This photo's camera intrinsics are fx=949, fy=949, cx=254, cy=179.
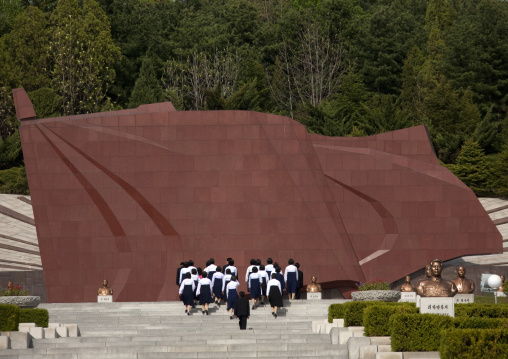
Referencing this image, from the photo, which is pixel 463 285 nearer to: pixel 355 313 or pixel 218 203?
pixel 355 313

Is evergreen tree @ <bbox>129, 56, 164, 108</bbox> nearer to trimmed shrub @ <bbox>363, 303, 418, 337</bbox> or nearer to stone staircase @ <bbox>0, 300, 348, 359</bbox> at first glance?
stone staircase @ <bbox>0, 300, 348, 359</bbox>

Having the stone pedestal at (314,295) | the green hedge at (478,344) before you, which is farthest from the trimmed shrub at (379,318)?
the stone pedestal at (314,295)

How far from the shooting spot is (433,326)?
41.1 feet

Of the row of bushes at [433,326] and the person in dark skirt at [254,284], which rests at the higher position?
the person in dark skirt at [254,284]

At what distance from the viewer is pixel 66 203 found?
21844 millimetres

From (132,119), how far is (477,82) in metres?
24.5

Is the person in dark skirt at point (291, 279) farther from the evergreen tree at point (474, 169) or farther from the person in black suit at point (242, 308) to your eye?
the evergreen tree at point (474, 169)

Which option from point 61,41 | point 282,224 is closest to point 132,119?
point 282,224

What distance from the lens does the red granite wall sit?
2175 centimetres

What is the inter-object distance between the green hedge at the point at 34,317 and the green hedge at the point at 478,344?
7.70m

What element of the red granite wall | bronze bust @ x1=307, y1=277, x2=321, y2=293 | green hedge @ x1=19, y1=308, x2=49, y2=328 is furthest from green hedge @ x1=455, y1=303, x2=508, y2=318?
the red granite wall

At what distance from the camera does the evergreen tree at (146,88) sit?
41.4 metres

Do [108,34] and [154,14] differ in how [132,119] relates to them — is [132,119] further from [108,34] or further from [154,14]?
[154,14]

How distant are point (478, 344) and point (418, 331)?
1400 mm
